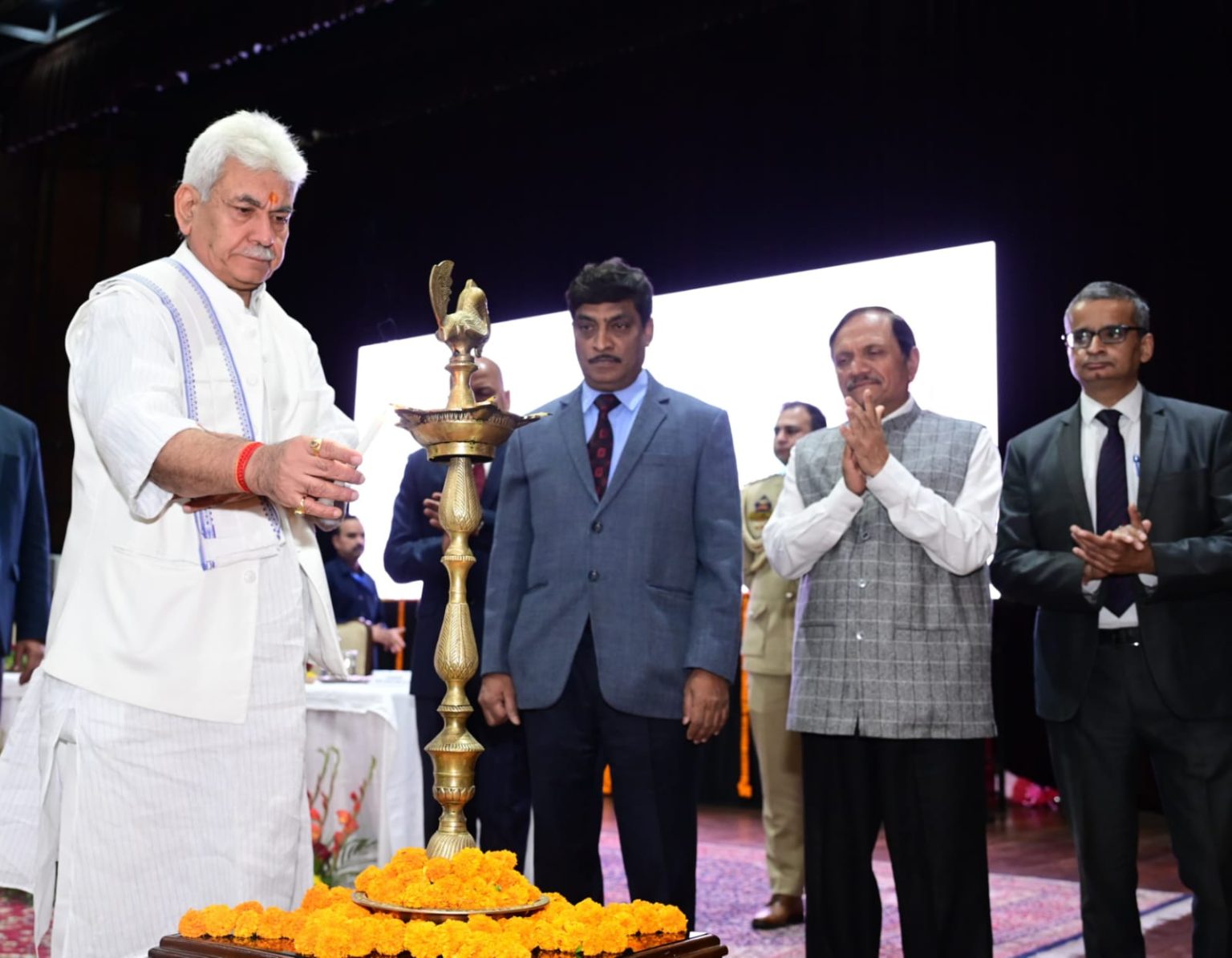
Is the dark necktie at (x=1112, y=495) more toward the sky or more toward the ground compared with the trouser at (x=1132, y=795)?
more toward the sky

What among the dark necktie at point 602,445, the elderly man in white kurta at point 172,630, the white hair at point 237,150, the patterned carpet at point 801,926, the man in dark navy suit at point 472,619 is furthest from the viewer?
the patterned carpet at point 801,926

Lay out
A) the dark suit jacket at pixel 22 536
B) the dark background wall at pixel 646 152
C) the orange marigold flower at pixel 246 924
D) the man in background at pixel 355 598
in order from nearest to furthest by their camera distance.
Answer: the orange marigold flower at pixel 246 924
the dark suit jacket at pixel 22 536
the man in background at pixel 355 598
the dark background wall at pixel 646 152

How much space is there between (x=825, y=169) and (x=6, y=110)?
5.54 m

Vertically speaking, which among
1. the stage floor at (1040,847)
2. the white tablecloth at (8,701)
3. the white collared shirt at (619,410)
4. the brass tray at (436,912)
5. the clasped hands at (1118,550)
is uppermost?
the white collared shirt at (619,410)

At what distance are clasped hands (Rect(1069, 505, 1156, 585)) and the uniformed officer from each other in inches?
67.6

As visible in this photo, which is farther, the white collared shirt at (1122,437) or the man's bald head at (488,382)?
the man's bald head at (488,382)

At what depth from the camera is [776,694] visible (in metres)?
4.62

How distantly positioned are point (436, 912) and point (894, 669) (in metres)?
1.62

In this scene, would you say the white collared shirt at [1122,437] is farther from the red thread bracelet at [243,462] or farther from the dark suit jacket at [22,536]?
the dark suit jacket at [22,536]

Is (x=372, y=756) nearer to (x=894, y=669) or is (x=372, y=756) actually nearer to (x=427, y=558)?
(x=427, y=558)

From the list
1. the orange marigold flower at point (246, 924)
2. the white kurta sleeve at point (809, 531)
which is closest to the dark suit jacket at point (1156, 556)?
the white kurta sleeve at point (809, 531)

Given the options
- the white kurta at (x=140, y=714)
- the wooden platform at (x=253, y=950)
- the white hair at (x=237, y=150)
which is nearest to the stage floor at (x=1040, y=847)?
the white kurta at (x=140, y=714)

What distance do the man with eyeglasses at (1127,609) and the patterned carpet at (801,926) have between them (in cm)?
100

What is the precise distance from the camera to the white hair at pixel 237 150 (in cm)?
183
